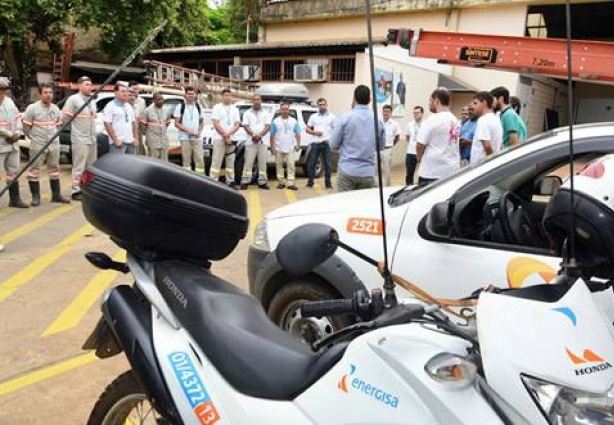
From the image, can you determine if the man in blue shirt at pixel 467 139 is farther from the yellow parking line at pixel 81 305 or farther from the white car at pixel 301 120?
the white car at pixel 301 120

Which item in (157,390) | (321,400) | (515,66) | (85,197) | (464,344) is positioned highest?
(515,66)

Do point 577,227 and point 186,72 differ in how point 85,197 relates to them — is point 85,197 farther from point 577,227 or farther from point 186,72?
point 186,72

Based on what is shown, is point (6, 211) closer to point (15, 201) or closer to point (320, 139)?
point (15, 201)

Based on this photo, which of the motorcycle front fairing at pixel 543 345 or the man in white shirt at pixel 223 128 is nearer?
the motorcycle front fairing at pixel 543 345

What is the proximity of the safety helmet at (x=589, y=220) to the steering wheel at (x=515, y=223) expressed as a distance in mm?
1412

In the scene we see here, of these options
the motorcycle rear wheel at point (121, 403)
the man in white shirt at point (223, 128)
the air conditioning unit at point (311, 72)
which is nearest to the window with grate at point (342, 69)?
the air conditioning unit at point (311, 72)

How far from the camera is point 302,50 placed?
18891mm

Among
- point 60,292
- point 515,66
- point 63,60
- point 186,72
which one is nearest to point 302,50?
point 186,72

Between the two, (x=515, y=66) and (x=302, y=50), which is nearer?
(x=515, y=66)

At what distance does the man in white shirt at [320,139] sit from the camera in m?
11.3

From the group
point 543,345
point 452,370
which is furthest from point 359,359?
point 543,345

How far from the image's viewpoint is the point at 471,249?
9.10ft

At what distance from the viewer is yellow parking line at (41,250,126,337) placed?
4176 millimetres

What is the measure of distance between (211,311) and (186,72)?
1910cm
